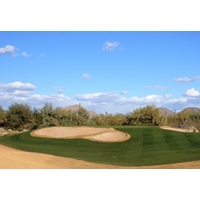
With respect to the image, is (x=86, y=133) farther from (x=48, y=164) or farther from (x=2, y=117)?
(x=2, y=117)

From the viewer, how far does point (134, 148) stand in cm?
1405

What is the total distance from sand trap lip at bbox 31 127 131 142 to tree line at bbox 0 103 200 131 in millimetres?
8144

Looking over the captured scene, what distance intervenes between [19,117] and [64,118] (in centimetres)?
392

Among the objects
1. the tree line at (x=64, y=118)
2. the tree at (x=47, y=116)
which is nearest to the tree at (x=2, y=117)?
the tree line at (x=64, y=118)

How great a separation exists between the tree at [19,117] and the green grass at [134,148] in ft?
30.0

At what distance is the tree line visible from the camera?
28.0 meters

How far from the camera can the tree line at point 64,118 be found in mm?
28031

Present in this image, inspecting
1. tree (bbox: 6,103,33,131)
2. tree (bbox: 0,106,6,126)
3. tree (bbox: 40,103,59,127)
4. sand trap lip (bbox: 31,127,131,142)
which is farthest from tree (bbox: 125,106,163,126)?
sand trap lip (bbox: 31,127,131,142)

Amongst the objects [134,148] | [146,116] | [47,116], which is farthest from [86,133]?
[146,116]

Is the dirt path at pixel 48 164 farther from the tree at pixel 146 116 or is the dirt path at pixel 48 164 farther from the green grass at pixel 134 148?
the tree at pixel 146 116

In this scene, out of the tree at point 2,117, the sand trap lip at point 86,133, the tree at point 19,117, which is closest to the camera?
the sand trap lip at point 86,133

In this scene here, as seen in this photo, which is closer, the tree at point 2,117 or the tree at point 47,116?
the tree at point 47,116
